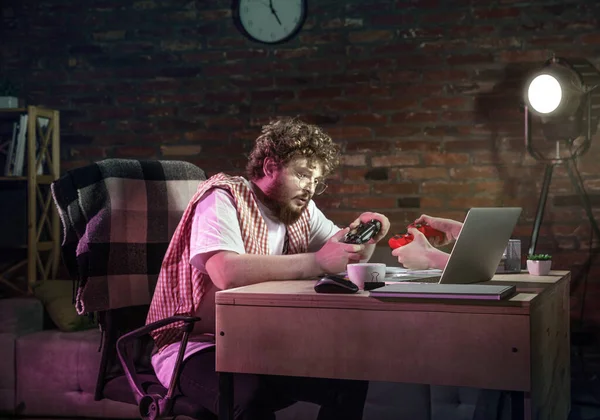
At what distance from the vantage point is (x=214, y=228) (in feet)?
6.81

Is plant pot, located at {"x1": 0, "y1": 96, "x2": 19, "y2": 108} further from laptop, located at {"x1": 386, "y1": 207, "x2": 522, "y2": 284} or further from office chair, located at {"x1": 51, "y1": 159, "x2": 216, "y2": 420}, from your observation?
laptop, located at {"x1": 386, "y1": 207, "x2": 522, "y2": 284}

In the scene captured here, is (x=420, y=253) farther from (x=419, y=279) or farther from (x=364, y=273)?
(x=364, y=273)

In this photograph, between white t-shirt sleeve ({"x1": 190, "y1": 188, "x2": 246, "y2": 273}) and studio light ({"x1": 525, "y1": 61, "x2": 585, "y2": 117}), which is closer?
white t-shirt sleeve ({"x1": 190, "y1": 188, "x2": 246, "y2": 273})

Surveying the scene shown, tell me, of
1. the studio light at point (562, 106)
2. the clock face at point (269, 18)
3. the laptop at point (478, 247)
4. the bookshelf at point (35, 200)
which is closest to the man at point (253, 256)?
the laptop at point (478, 247)

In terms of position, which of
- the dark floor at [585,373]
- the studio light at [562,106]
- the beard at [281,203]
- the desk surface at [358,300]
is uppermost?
the studio light at [562,106]

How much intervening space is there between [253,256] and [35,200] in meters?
2.28

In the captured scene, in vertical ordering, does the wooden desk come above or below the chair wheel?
above

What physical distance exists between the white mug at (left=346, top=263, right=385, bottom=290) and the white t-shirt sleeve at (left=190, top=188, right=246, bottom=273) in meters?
0.36

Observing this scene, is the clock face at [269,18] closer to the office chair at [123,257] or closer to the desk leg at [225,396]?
the office chair at [123,257]

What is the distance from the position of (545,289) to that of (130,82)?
2886 mm

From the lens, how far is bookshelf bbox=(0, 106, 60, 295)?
3.93 m

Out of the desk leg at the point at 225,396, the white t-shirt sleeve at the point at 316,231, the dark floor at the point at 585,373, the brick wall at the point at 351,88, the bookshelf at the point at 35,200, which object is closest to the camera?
the desk leg at the point at 225,396

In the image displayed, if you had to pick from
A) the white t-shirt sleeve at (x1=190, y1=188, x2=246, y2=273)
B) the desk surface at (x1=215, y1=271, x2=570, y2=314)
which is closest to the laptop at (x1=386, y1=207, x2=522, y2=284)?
the desk surface at (x1=215, y1=271, x2=570, y2=314)

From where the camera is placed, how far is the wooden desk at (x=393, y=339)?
1555 millimetres
